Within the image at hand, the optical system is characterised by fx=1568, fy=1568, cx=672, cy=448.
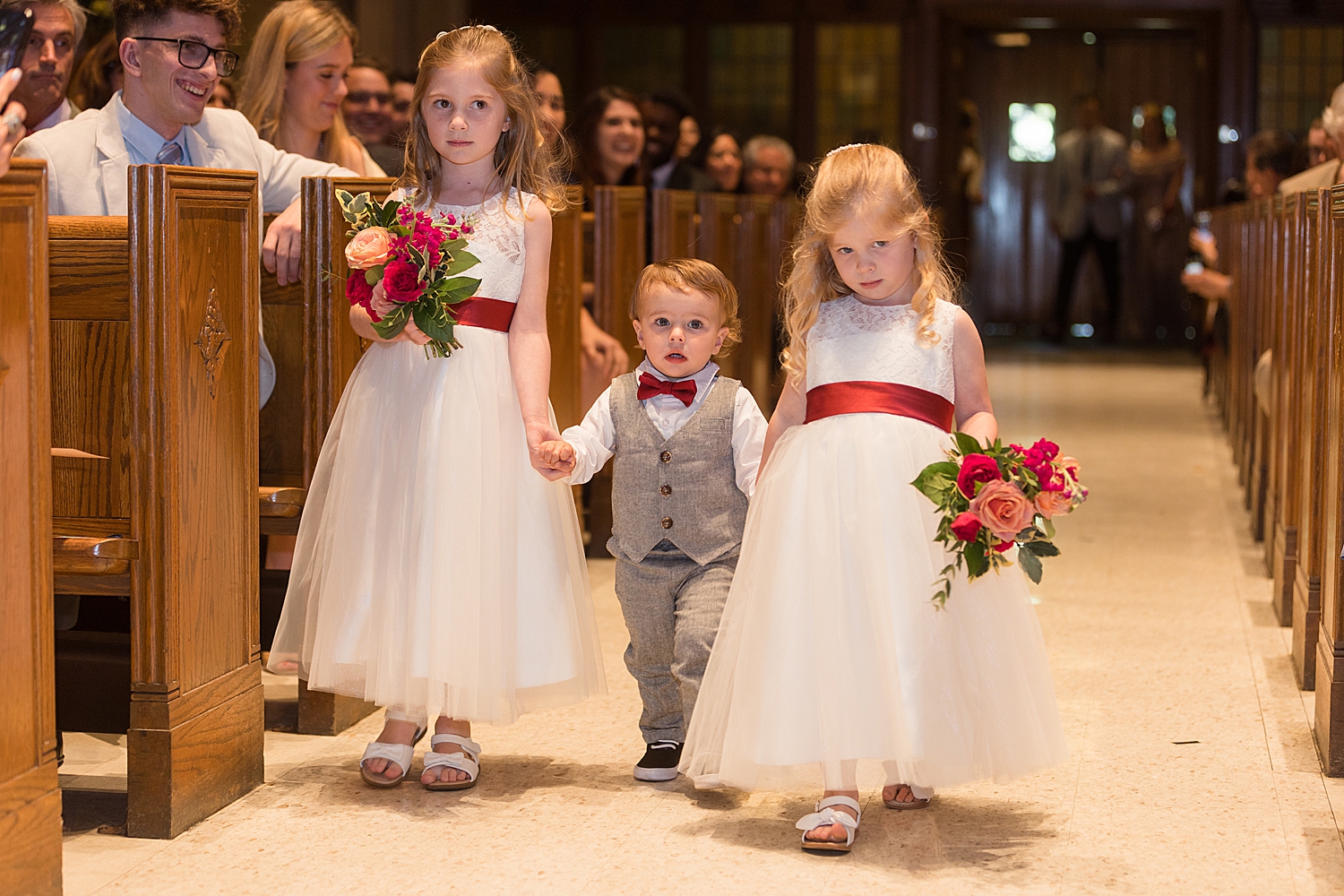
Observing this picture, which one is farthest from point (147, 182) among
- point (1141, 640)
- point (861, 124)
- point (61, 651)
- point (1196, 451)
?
point (861, 124)

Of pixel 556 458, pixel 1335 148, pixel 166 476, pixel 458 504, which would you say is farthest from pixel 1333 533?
pixel 1335 148

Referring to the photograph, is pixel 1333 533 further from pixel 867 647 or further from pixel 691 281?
pixel 691 281

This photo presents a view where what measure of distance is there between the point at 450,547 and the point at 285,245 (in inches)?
38.0

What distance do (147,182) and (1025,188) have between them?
1320 cm

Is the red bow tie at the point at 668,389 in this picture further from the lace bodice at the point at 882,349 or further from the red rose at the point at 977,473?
the red rose at the point at 977,473

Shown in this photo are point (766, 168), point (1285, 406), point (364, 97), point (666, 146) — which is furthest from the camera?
point (766, 168)

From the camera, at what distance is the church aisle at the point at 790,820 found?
2.53m

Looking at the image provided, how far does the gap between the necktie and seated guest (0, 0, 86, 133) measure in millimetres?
608

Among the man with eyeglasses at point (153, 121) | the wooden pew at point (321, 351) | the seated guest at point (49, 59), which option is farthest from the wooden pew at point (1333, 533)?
Result: the seated guest at point (49, 59)

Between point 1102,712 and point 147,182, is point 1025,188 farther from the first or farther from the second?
point 147,182

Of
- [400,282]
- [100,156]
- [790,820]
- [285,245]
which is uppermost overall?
[100,156]

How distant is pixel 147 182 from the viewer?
2.68 m

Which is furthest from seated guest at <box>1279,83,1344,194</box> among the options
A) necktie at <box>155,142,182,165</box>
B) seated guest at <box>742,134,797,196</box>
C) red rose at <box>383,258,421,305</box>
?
seated guest at <box>742,134,797,196</box>

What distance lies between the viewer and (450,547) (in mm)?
2877
